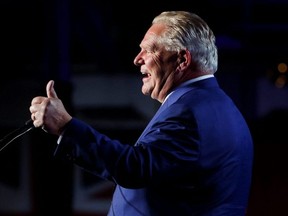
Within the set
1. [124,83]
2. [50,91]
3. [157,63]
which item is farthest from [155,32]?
[124,83]

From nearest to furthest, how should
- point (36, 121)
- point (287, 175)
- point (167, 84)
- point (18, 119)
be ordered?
point (36, 121) → point (167, 84) → point (287, 175) → point (18, 119)

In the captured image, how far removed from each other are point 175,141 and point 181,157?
0.04 metres

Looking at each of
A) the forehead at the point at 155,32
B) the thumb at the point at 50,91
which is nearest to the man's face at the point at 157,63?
the forehead at the point at 155,32

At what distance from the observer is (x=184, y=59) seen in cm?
170

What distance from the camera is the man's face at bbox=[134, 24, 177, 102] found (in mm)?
1724

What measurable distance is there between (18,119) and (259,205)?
8.78ft

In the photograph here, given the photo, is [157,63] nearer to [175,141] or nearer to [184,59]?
[184,59]

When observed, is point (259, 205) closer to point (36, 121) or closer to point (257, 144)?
point (257, 144)

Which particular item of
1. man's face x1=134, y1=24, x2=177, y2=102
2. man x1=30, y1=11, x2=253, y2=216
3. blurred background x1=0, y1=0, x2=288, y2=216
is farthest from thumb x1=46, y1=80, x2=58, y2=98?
blurred background x1=0, y1=0, x2=288, y2=216

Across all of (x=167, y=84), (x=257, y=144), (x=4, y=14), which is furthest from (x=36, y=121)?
(x=4, y=14)

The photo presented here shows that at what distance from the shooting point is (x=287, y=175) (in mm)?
6340

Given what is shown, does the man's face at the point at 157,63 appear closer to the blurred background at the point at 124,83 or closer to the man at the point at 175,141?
the man at the point at 175,141

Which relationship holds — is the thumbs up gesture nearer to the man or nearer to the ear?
the man

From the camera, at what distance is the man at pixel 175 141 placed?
4.90 ft
